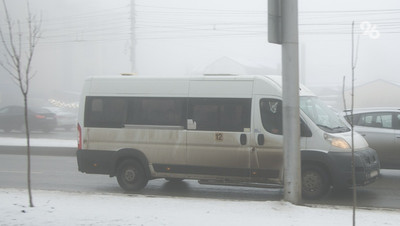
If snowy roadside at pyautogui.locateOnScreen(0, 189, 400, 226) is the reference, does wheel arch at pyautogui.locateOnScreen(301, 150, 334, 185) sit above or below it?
above

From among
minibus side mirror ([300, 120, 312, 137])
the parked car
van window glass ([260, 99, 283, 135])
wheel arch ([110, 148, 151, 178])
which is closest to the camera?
minibus side mirror ([300, 120, 312, 137])

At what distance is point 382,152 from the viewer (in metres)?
10.2

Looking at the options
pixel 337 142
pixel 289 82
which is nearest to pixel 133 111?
pixel 289 82

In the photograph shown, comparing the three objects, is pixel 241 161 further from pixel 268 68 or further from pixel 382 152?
pixel 268 68

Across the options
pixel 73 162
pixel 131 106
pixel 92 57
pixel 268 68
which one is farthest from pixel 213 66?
pixel 131 106

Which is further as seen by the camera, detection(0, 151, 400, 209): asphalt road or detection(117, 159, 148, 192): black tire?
detection(117, 159, 148, 192): black tire

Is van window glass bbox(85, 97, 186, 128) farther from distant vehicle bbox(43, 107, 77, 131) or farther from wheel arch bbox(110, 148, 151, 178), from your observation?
distant vehicle bbox(43, 107, 77, 131)

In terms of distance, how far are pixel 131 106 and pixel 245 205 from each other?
3.37 metres

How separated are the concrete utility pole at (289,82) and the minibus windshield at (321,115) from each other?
1491 mm

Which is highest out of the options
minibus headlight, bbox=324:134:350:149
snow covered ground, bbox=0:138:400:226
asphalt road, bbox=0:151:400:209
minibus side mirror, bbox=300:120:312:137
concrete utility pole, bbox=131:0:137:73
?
concrete utility pole, bbox=131:0:137:73

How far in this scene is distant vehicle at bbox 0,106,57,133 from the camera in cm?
2619

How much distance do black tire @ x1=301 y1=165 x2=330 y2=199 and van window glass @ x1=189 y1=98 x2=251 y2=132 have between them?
132 centimetres

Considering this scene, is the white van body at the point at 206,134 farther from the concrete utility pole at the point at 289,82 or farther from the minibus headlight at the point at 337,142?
the concrete utility pole at the point at 289,82

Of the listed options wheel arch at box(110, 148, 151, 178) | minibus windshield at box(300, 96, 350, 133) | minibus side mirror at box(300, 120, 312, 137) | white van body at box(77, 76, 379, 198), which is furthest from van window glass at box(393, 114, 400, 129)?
wheel arch at box(110, 148, 151, 178)
